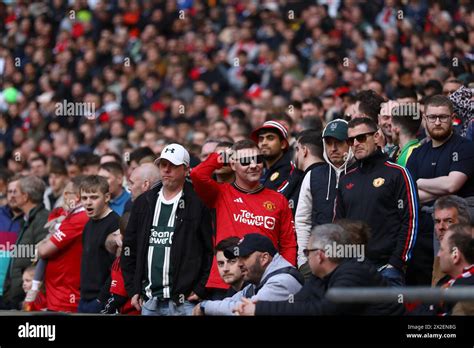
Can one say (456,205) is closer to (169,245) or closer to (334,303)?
(334,303)

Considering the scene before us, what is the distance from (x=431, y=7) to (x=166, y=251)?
1074 centimetres

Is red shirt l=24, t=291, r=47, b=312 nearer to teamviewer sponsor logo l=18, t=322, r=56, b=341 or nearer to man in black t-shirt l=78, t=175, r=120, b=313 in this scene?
man in black t-shirt l=78, t=175, r=120, b=313

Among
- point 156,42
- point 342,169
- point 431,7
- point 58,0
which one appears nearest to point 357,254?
point 342,169

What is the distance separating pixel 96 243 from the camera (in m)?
10.4

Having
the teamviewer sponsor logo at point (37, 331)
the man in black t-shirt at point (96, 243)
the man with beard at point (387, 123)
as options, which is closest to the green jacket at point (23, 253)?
the man in black t-shirt at point (96, 243)

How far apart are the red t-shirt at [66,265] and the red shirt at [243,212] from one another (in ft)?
6.11

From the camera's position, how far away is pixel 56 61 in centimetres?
2367

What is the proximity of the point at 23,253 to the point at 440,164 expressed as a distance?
472cm

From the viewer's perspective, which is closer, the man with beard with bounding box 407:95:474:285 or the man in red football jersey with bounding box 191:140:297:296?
the man in red football jersey with bounding box 191:140:297:296

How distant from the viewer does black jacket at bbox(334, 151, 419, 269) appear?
880 centimetres

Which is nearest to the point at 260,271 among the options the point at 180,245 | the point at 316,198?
the point at 180,245

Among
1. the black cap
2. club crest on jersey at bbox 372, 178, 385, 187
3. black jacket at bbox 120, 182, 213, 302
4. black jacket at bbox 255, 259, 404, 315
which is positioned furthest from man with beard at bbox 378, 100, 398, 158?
black jacket at bbox 255, 259, 404, 315

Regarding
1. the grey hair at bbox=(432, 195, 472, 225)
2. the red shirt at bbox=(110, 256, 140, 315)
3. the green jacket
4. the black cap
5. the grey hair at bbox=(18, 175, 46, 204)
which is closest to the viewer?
the black cap

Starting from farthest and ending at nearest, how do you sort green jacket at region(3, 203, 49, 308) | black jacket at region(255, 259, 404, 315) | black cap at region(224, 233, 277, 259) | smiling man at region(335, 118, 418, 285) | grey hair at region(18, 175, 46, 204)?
grey hair at region(18, 175, 46, 204) → green jacket at region(3, 203, 49, 308) → smiling man at region(335, 118, 418, 285) → black cap at region(224, 233, 277, 259) → black jacket at region(255, 259, 404, 315)
